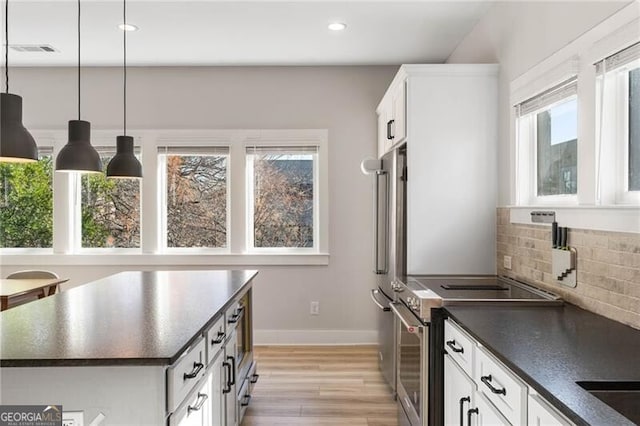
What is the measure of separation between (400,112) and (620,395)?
2.21m

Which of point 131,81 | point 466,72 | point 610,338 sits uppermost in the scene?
point 131,81

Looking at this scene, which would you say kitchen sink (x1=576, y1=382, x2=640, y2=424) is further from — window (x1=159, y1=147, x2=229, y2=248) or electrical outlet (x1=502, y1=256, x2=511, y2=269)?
→ window (x1=159, y1=147, x2=229, y2=248)

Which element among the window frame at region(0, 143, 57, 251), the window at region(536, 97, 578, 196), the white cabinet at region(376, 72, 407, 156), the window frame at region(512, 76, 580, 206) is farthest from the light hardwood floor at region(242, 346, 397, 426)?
the window frame at region(0, 143, 57, 251)

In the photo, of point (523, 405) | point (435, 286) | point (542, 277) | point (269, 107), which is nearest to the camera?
point (523, 405)

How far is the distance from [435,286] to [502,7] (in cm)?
179

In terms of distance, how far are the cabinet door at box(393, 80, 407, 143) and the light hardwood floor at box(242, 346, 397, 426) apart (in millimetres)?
1787

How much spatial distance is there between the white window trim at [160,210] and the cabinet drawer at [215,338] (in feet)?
7.29

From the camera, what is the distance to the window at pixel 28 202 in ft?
14.6

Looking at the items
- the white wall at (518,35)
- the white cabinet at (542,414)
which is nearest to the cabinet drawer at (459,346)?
the white cabinet at (542,414)

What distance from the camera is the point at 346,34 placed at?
3525 millimetres

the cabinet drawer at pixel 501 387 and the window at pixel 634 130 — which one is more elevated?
the window at pixel 634 130

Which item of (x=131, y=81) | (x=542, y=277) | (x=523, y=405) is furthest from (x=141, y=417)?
(x=131, y=81)

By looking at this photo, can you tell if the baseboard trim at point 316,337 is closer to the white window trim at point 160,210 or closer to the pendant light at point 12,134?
the white window trim at point 160,210

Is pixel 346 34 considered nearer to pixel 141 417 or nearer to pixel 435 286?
pixel 435 286
